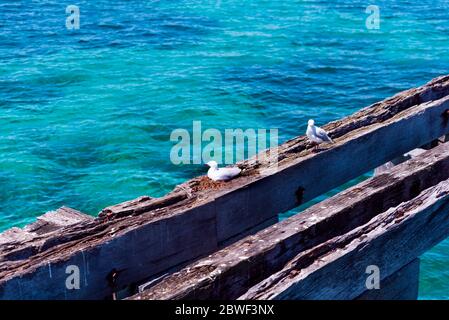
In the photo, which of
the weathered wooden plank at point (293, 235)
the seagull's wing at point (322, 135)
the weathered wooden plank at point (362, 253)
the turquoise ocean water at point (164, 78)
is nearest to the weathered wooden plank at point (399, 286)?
the weathered wooden plank at point (362, 253)

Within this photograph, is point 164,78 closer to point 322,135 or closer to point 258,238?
point 322,135

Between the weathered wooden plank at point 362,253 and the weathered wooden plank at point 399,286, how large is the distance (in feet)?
0.37

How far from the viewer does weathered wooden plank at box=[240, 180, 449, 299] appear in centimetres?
389

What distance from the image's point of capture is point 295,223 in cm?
444

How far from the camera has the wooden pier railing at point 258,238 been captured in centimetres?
396

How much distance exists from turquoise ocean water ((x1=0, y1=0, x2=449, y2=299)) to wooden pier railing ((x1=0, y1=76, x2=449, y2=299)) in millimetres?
5213

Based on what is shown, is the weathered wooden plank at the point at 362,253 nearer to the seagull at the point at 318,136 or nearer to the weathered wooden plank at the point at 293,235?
the weathered wooden plank at the point at 293,235

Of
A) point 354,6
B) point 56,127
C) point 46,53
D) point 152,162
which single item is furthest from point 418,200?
point 354,6

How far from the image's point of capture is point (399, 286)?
4863 mm

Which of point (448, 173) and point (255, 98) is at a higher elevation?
point (448, 173)

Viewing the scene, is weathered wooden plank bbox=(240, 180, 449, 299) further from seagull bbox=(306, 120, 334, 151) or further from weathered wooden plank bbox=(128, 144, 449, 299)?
seagull bbox=(306, 120, 334, 151)

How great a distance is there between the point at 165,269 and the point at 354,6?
23.6m
